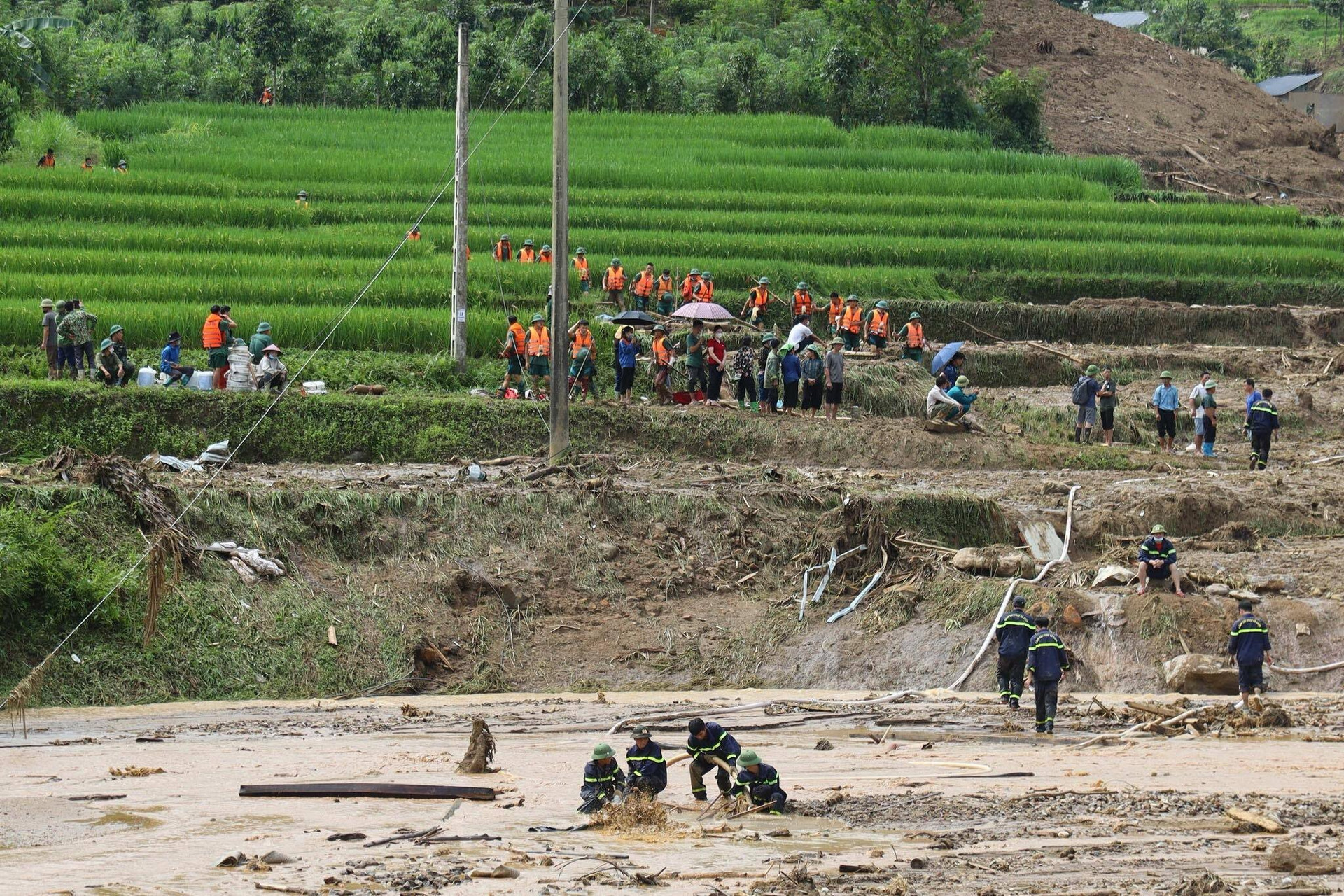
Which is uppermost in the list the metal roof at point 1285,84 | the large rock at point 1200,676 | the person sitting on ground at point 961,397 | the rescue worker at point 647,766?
the metal roof at point 1285,84

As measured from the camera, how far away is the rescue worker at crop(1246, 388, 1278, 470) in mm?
21609

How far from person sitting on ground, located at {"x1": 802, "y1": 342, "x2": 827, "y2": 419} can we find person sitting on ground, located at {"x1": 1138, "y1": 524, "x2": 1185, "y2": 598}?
788 cm

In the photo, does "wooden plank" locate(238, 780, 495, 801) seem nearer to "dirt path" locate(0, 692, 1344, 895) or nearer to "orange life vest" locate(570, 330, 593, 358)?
"dirt path" locate(0, 692, 1344, 895)

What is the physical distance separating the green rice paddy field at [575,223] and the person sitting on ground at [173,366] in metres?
2.28

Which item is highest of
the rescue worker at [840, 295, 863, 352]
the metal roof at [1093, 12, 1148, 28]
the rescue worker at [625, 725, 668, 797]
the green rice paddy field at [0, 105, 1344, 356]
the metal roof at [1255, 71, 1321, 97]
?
the metal roof at [1093, 12, 1148, 28]

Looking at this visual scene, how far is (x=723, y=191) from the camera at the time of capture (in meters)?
35.8

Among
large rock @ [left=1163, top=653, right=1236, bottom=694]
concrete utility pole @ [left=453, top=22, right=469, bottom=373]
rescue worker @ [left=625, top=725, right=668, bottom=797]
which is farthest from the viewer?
concrete utility pole @ [left=453, top=22, right=469, bottom=373]

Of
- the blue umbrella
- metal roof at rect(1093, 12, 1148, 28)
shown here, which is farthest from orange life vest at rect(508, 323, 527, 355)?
metal roof at rect(1093, 12, 1148, 28)

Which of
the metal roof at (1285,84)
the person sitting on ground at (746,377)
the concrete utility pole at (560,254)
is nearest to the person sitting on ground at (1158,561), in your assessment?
the concrete utility pole at (560,254)

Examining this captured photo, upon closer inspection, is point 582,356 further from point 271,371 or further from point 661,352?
point 271,371

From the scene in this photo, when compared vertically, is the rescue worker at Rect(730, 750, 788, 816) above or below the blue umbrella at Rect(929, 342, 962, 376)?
below

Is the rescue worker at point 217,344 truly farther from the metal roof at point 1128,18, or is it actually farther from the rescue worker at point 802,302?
the metal roof at point 1128,18

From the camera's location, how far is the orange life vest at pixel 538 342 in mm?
22766

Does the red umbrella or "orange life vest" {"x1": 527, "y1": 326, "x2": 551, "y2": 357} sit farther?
the red umbrella
